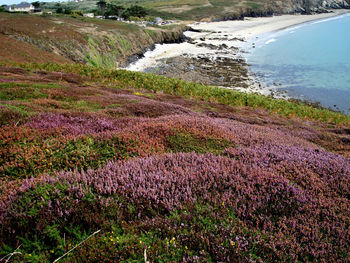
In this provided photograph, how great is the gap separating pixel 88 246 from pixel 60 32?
65722 mm

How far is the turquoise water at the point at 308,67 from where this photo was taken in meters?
41.8

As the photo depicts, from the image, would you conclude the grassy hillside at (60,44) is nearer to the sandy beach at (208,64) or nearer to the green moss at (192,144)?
the sandy beach at (208,64)

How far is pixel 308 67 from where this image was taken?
58188 mm

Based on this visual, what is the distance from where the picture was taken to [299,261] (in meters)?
2.83

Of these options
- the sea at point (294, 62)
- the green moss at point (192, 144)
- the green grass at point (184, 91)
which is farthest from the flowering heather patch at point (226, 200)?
the sea at point (294, 62)

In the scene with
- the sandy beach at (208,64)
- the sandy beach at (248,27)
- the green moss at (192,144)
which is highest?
the sandy beach at (248,27)

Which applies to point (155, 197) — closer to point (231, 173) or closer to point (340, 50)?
point (231, 173)

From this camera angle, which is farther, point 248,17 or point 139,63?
point 248,17

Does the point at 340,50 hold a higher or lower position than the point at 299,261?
higher

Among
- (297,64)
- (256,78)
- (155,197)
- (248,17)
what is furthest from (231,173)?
(248,17)

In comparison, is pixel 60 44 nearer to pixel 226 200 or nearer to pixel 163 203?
pixel 163 203

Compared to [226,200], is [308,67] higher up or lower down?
higher up

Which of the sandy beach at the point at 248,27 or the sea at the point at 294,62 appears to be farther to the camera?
the sandy beach at the point at 248,27

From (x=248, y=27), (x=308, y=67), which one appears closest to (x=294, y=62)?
(x=308, y=67)
